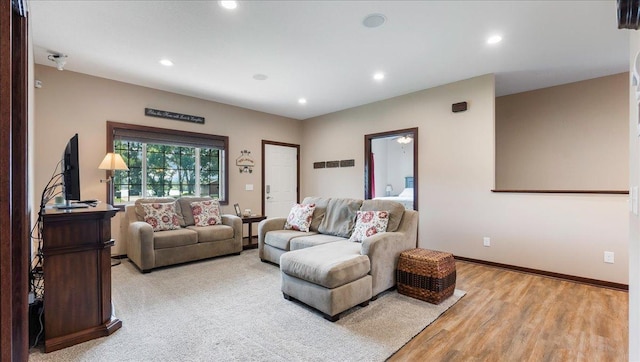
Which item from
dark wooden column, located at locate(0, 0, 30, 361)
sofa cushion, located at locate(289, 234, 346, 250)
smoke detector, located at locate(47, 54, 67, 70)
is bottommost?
sofa cushion, located at locate(289, 234, 346, 250)

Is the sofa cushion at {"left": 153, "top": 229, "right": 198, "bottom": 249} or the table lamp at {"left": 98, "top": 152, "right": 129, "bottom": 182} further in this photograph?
the table lamp at {"left": 98, "top": 152, "right": 129, "bottom": 182}

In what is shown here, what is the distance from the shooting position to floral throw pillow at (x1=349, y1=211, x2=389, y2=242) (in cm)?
325

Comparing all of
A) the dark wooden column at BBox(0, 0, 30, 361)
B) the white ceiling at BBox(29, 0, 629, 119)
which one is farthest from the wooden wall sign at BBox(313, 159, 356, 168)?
the dark wooden column at BBox(0, 0, 30, 361)

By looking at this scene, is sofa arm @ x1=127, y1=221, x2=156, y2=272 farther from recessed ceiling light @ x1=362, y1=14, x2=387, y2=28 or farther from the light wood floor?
recessed ceiling light @ x1=362, y1=14, x2=387, y2=28

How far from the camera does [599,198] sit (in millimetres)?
3350

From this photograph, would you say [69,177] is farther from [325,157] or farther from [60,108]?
[325,157]

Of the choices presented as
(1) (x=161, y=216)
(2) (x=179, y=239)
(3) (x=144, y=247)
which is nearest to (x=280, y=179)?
(1) (x=161, y=216)

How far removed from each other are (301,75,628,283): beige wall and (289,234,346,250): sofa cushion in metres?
1.88

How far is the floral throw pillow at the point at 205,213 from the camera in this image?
4.50 meters

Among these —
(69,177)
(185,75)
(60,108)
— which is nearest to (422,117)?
(185,75)

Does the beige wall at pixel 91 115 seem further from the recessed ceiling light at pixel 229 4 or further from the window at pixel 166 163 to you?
the recessed ceiling light at pixel 229 4

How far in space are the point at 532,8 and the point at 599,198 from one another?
2352 mm

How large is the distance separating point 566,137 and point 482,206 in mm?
1823

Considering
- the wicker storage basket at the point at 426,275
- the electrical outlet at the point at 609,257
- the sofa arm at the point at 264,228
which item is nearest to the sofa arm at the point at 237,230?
the sofa arm at the point at 264,228
